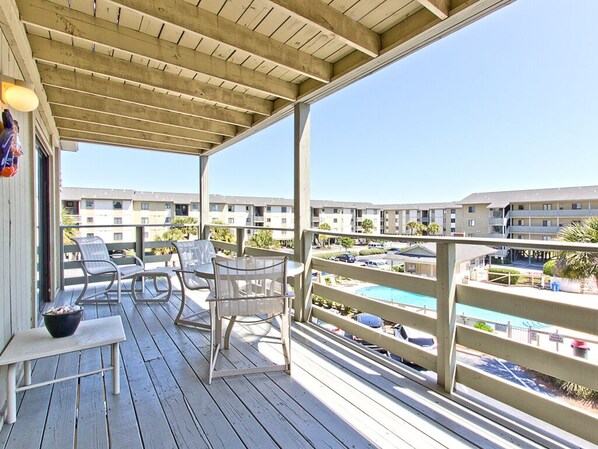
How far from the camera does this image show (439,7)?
189 centimetres

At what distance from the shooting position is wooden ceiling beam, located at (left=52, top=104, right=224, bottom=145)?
4.06 metres

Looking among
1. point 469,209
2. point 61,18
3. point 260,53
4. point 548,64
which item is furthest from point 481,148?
point 61,18

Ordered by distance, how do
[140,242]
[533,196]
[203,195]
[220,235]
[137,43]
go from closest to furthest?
[137,43], [533,196], [140,242], [203,195], [220,235]

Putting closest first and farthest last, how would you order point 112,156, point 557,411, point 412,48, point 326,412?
point 557,411, point 326,412, point 412,48, point 112,156

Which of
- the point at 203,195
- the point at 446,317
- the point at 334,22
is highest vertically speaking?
the point at 334,22

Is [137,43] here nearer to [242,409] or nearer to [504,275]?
[242,409]

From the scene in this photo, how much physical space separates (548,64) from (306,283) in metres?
3.59

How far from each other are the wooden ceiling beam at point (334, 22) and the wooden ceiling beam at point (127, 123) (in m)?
2.94

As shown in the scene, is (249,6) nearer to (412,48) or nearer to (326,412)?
(412,48)

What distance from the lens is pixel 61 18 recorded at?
2.17 metres

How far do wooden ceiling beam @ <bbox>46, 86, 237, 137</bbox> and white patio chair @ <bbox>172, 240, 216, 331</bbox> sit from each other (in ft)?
5.36

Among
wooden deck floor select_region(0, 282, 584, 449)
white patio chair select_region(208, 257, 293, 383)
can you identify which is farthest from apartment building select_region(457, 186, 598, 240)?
white patio chair select_region(208, 257, 293, 383)

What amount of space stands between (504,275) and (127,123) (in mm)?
4695

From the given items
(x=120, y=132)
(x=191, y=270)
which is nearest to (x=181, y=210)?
(x=120, y=132)
